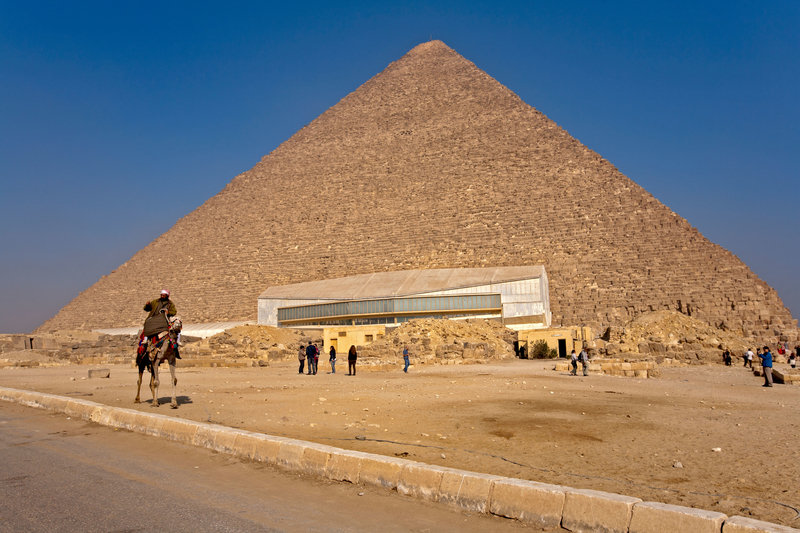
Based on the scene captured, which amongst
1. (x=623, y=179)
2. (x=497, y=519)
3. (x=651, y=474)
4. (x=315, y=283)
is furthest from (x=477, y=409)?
(x=623, y=179)

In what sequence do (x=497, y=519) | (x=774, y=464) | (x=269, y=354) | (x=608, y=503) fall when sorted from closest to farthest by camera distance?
(x=608, y=503) → (x=497, y=519) → (x=774, y=464) → (x=269, y=354)

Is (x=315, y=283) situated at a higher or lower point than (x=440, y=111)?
lower

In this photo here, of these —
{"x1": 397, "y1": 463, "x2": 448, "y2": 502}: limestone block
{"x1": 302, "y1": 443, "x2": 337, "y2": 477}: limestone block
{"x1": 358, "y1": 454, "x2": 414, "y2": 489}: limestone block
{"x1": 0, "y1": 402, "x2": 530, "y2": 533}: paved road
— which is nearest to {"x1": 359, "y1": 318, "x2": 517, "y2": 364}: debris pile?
{"x1": 0, "y1": 402, "x2": 530, "y2": 533}: paved road

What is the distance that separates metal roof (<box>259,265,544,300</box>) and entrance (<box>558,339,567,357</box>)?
11.5 m

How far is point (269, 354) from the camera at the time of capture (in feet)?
84.5

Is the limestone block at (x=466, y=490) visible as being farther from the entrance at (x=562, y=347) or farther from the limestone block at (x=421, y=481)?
the entrance at (x=562, y=347)

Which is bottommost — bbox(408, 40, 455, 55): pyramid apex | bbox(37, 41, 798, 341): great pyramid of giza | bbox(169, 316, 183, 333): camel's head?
bbox(169, 316, 183, 333): camel's head

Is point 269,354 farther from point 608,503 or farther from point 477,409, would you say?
point 608,503

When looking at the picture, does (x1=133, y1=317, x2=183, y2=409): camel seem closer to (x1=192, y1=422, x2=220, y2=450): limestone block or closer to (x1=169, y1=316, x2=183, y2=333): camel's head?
(x1=169, y1=316, x2=183, y2=333): camel's head

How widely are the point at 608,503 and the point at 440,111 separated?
249ft

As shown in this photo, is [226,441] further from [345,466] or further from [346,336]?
[346,336]

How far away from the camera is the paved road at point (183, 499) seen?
3100 millimetres

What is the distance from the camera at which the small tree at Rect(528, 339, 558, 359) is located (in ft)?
88.6

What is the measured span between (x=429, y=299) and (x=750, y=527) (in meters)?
37.3
